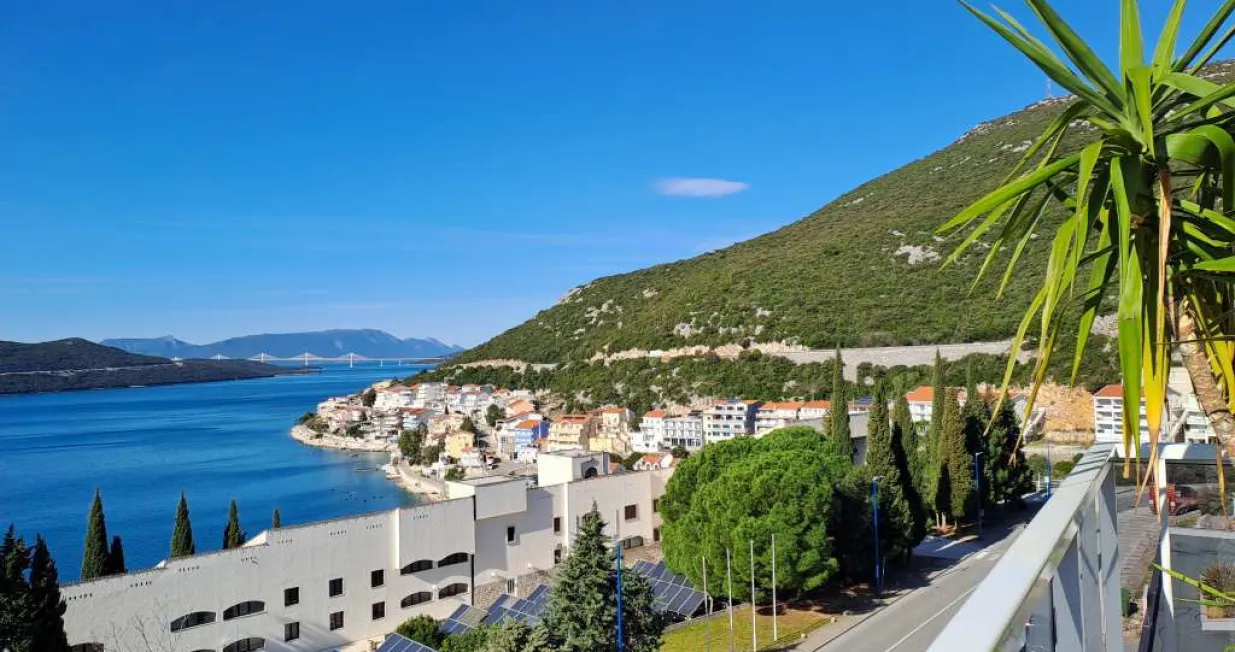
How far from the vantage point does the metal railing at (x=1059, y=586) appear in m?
0.88

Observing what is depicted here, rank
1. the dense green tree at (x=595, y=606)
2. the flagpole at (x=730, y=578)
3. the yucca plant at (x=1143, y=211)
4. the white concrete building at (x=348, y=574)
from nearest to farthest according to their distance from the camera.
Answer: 1. the yucca plant at (x=1143, y=211)
2. the dense green tree at (x=595, y=606)
3. the white concrete building at (x=348, y=574)
4. the flagpole at (x=730, y=578)

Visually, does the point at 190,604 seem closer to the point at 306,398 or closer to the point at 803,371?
the point at 803,371

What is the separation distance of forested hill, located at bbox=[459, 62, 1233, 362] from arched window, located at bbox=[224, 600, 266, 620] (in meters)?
32.9

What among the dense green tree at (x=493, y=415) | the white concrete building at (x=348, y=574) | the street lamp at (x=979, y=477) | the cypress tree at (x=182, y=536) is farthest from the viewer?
the dense green tree at (x=493, y=415)

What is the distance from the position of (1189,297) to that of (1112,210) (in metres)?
0.34

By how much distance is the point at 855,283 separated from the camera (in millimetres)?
51031

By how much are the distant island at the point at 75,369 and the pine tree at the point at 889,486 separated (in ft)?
546

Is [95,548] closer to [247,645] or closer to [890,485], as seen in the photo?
[247,645]

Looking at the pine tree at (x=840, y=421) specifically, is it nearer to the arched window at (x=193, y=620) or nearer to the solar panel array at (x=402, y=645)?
the solar panel array at (x=402, y=645)

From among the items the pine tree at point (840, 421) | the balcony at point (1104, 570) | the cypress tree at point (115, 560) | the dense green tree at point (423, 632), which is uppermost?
the balcony at point (1104, 570)

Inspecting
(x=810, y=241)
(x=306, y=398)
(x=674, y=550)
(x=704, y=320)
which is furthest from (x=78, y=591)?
(x=306, y=398)

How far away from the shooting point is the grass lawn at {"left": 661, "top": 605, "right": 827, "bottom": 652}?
14.0 meters

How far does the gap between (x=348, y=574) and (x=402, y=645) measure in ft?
8.51

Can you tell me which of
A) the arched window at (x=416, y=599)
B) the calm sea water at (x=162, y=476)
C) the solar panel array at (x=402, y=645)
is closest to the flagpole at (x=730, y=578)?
the solar panel array at (x=402, y=645)
